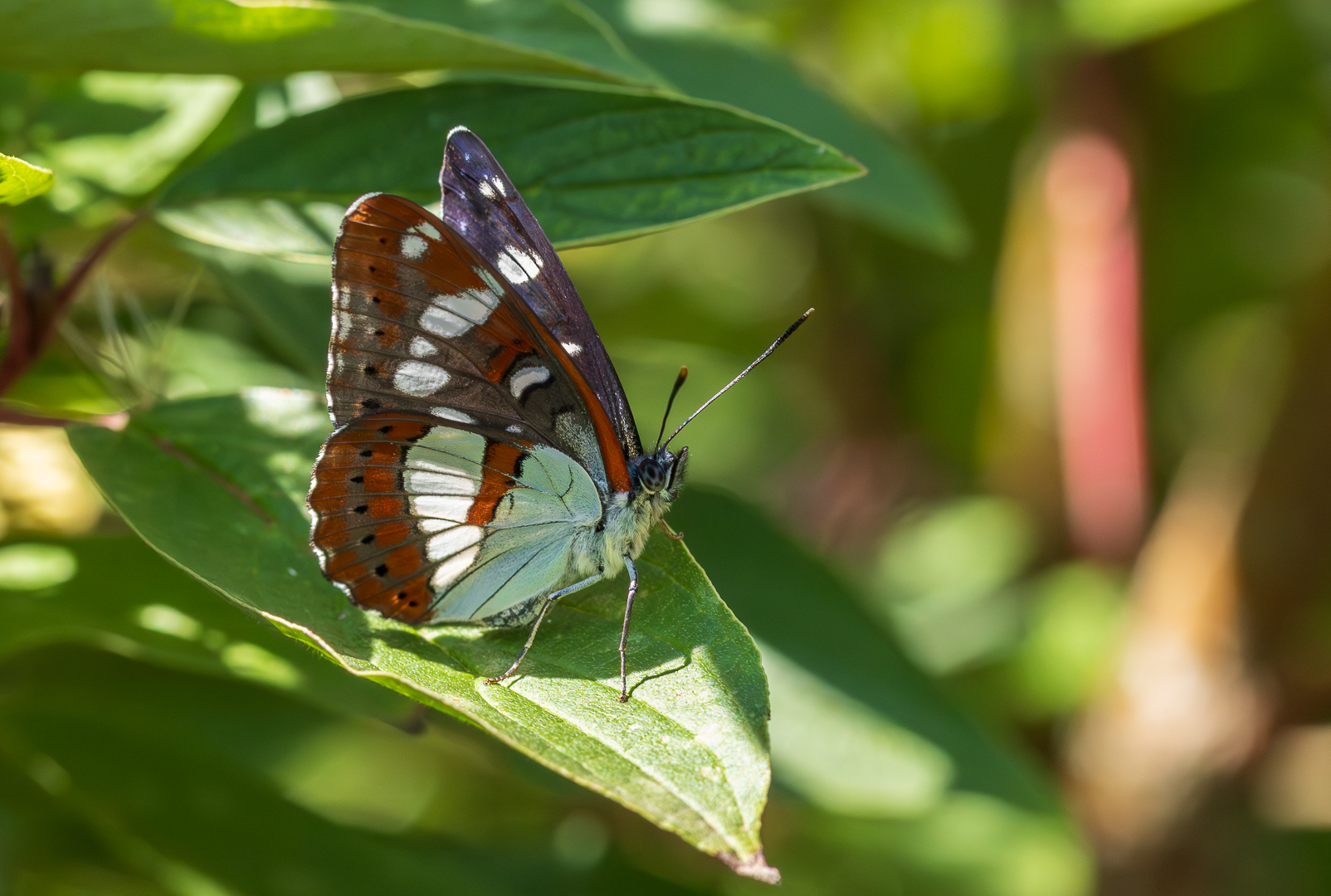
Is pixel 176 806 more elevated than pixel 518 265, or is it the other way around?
pixel 518 265

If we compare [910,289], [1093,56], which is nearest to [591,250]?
[910,289]

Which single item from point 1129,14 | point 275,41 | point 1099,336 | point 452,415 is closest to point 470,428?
point 452,415

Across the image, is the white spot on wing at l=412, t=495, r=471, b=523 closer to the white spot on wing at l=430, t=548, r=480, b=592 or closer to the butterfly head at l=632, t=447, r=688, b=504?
the white spot on wing at l=430, t=548, r=480, b=592

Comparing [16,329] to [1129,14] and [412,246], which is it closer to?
[412,246]

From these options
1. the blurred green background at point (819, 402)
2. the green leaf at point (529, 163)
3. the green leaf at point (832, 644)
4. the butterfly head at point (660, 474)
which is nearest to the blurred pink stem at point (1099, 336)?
the blurred green background at point (819, 402)

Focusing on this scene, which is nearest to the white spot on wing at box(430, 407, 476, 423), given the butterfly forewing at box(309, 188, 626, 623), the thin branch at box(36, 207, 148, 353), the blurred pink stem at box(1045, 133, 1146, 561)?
the butterfly forewing at box(309, 188, 626, 623)

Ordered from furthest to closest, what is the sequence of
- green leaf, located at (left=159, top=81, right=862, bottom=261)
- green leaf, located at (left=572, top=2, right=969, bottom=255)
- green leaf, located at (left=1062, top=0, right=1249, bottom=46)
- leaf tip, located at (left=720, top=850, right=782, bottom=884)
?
1. green leaf, located at (left=1062, top=0, right=1249, bottom=46)
2. green leaf, located at (left=572, top=2, right=969, bottom=255)
3. green leaf, located at (left=159, top=81, right=862, bottom=261)
4. leaf tip, located at (left=720, top=850, right=782, bottom=884)
